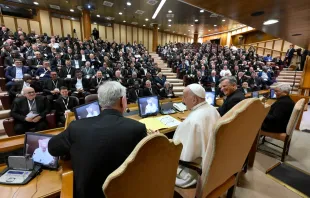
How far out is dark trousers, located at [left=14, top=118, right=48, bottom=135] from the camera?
251 centimetres

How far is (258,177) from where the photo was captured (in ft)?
6.81

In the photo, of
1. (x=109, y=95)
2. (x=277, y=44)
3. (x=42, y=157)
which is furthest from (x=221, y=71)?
(x=277, y=44)

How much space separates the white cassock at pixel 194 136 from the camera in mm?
1199

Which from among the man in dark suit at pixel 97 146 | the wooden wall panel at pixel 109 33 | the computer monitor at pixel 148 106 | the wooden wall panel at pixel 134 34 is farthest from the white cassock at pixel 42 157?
the wooden wall panel at pixel 134 34

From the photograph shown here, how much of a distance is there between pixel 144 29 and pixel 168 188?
1699cm

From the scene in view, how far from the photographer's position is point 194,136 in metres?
1.20

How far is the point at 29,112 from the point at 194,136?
2883mm

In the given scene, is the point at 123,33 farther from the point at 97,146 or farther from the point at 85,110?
the point at 97,146

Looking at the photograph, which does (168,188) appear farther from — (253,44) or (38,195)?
(253,44)

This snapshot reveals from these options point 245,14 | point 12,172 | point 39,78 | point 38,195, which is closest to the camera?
point 38,195

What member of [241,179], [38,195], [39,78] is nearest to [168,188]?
[38,195]

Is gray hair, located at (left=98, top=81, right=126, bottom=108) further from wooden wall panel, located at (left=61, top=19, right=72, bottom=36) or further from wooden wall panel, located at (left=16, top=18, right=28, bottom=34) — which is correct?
wooden wall panel, located at (left=61, top=19, right=72, bottom=36)

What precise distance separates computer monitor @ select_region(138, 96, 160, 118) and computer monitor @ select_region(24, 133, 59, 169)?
1.16 meters

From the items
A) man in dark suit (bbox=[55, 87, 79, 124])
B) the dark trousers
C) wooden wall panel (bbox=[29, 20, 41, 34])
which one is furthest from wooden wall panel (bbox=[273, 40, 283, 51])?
wooden wall panel (bbox=[29, 20, 41, 34])
